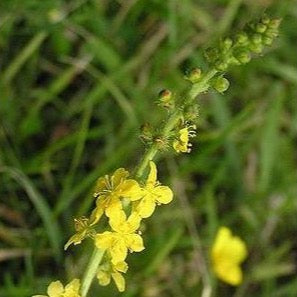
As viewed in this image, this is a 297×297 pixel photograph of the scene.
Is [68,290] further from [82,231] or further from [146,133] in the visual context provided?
[146,133]

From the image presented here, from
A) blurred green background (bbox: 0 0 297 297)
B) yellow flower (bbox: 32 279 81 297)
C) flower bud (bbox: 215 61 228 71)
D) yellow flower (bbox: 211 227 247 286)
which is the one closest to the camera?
flower bud (bbox: 215 61 228 71)

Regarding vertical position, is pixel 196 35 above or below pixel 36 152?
above

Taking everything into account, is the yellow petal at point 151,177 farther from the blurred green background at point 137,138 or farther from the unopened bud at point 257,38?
the blurred green background at point 137,138

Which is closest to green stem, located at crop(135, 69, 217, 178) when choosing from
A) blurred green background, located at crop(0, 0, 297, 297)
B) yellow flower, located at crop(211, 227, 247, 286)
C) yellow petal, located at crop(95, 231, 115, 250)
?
yellow petal, located at crop(95, 231, 115, 250)

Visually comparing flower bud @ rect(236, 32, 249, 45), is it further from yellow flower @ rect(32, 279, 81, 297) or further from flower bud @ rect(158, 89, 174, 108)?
yellow flower @ rect(32, 279, 81, 297)

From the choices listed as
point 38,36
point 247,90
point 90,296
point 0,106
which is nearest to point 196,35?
point 247,90

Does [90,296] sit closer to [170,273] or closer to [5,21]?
[170,273]
